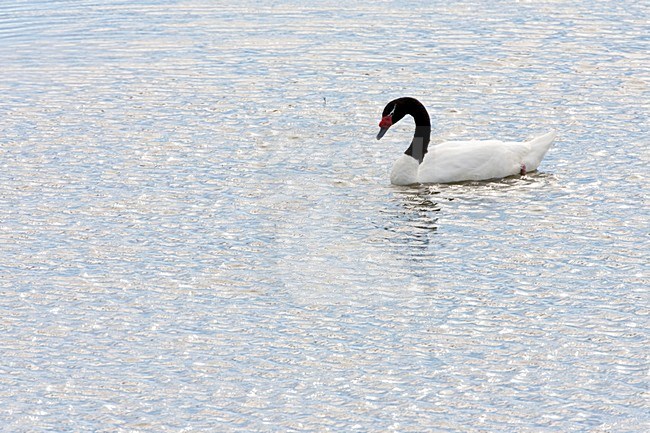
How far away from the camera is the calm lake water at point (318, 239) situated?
391 inches

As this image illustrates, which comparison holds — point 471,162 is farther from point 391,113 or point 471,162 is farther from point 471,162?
point 391,113

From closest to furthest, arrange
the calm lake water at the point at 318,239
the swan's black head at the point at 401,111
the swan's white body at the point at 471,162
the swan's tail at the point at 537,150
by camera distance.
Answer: the calm lake water at the point at 318,239
the swan's white body at the point at 471,162
the swan's tail at the point at 537,150
the swan's black head at the point at 401,111

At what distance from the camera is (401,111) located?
56.6 feet

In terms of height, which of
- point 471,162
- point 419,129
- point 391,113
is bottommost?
point 471,162

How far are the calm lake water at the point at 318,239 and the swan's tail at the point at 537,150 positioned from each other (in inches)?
9.2

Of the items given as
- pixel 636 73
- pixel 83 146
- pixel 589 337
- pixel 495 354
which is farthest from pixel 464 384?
pixel 636 73

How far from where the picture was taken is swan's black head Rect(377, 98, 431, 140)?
1711 cm

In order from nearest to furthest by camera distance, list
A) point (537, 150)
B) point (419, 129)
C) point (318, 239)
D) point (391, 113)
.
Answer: point (318, 239)
point (537, 150)
point (419, 129)
point (391, 113)

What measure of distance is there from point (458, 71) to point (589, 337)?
11.2 m

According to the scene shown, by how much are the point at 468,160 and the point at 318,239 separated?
10.6 feet

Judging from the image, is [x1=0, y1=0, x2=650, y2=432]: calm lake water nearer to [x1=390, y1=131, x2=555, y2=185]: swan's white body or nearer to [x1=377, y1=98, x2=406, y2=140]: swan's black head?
[x1=390, y1=131, x2=555, y2=185]: swan's white body

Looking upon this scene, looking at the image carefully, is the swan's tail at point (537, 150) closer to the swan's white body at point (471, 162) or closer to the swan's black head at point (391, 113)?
the swan's white body at point (471, 162)

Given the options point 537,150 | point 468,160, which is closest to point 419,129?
point 468,160

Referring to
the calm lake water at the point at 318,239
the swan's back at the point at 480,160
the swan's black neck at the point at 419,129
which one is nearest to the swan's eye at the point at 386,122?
the swan's black neck at the point at 419,129
